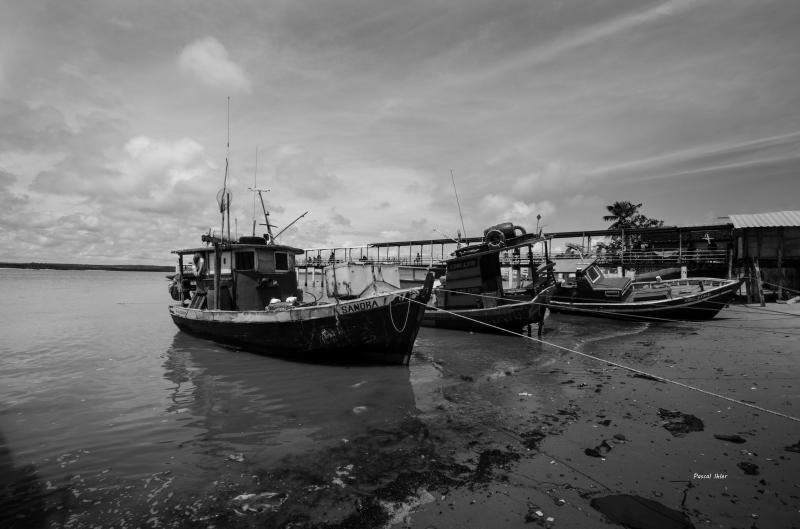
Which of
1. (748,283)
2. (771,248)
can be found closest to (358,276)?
(748,283)

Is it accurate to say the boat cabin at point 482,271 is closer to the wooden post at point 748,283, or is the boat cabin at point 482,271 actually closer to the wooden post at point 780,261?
the wooden post at point 748,283

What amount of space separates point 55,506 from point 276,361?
7.11 metres

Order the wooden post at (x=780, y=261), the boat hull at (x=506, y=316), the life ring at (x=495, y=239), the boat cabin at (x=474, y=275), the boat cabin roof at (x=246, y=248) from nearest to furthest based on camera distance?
the boat cabin roof at (x=246, y=248), the boat hull at (x=506, y=316), the life ring at (x=495, y=239), the boat cabin at (x=474, y=275), the wooden post at (x=780, y=261)

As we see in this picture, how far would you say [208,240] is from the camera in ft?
41.3

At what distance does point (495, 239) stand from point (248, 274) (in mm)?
8973

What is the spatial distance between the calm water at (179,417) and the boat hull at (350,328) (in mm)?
428

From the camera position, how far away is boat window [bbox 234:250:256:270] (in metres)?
13.3

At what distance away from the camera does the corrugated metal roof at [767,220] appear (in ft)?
85.8

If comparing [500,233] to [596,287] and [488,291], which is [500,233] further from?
[596,287]

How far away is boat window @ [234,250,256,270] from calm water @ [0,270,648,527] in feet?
9.35

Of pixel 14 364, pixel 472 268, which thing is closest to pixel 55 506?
pixel 14 364

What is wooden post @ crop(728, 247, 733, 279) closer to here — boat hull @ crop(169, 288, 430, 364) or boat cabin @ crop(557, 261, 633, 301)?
boat cabin @ crop(557, 261, 633, 301)

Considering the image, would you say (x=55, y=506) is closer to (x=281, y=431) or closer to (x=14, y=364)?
(x=281, y=431)

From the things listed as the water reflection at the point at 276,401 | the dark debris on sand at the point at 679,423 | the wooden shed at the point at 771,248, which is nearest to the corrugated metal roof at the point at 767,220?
the wooden shed at the point at 771,248
